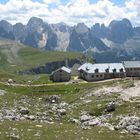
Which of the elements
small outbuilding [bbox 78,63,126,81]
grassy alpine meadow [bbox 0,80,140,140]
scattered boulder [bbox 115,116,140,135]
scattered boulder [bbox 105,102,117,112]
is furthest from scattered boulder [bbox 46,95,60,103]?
scattered boulder [bbox 115,116,140,135]

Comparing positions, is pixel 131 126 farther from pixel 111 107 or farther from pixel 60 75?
pixel 60 75

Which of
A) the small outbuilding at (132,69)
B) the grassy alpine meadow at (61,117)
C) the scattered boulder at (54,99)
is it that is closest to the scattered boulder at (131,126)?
the grassy alpine meadow at (61,117)

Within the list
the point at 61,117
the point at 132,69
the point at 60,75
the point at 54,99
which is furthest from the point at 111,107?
the point at 132,69

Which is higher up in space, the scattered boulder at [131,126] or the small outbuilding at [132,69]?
the small outbuilding at [132,69]

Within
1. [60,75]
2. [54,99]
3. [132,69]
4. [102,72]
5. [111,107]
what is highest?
[132,69]

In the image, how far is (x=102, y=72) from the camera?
554 ft

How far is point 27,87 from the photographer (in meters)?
150

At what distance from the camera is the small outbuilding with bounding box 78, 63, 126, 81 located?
167 m

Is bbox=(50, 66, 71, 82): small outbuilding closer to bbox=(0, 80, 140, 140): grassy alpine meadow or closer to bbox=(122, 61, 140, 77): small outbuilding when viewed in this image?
bbox=(122, 61, 140, 77): small outbuilding

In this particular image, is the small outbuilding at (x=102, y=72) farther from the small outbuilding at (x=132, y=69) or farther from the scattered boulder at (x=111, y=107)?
the scattered boulder at (x=111, y=107)

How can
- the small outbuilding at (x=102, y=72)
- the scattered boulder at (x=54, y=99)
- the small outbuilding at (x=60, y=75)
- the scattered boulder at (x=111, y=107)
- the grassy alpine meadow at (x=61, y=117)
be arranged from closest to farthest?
1. the grassy alpine meadow at (x=61, y=117)
2. the scattered boulder at (x=111, y=107)
3. the scattered boulder at (x=54, y=99)
4. the small outbuilding at (x=102, y=72)
5. the small outbuilding at (x=60, y=75)

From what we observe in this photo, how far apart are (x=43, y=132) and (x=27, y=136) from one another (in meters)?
4.02

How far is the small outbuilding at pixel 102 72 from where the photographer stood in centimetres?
16700

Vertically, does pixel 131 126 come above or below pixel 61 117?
above
